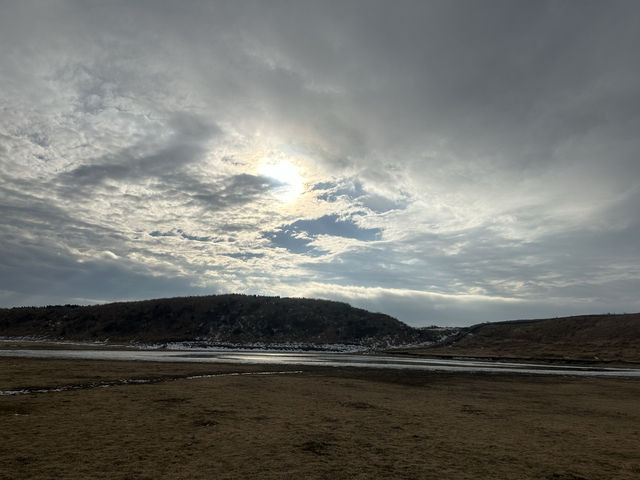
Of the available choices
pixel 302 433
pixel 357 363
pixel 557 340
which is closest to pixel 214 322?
pixel 357 363

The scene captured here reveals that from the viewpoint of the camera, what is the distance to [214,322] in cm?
13888

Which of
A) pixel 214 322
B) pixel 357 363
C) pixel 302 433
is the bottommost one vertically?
pixel 357 363

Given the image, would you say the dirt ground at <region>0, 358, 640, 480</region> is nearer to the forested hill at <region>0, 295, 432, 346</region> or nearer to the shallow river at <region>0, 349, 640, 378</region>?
the shallow river at <region>0, 349, 640, 378</region>

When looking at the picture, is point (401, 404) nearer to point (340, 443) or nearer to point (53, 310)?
point (340, 443)

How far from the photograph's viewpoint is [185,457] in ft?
39.0

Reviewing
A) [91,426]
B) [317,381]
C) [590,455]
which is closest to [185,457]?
[91,426]

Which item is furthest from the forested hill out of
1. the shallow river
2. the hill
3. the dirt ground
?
the dirt ground

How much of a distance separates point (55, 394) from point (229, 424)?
469 inches

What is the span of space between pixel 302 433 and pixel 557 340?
11736 cm

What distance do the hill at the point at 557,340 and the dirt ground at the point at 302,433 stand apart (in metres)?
71.3

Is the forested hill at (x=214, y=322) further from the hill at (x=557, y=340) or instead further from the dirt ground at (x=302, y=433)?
the dirt ground at (x=302, y=433)

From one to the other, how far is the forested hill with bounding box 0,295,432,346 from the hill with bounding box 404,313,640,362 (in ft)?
66.3

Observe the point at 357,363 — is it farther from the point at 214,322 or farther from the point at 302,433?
the point at 214,322

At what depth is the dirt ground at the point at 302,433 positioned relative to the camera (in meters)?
11.3
